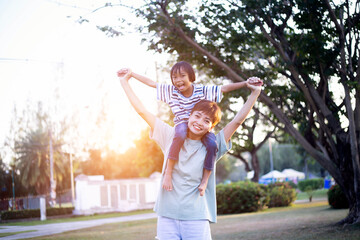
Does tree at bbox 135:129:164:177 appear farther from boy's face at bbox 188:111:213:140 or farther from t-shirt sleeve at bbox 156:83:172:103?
boy's face at bbox 188:111:213:140

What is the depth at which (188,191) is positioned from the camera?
3.06 m

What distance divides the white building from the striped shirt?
25957 mm

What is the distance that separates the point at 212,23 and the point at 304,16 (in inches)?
85.5

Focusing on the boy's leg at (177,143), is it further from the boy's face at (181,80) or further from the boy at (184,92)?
the boy's face at (181,80)

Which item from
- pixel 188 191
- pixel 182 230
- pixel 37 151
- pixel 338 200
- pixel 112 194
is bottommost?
pixel 112 194

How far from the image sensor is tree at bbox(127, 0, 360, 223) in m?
9.80

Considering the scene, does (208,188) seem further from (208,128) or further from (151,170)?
(151,170)

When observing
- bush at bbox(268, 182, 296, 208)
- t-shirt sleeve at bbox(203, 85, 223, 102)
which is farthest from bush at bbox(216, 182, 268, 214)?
t-shirt sleeve at bbox(203, 85, 223, 102)

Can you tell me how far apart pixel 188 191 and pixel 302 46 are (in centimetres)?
764

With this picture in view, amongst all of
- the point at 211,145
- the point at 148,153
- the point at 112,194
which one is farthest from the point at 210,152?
the point at 148,153

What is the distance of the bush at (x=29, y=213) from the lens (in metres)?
17.2

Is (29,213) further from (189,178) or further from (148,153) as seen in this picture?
(189,178)

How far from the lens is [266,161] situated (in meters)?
66.8

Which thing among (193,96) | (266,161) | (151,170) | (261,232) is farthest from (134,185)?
(266,161)
